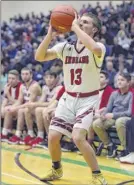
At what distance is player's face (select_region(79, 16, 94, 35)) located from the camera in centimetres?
447

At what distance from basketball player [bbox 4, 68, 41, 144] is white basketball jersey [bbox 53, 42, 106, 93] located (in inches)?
131

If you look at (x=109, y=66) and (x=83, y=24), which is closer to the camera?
(x=83, y=24)

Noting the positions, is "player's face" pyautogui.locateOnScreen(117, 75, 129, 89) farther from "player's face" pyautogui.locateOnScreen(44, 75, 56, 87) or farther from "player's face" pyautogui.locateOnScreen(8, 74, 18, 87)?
"player's face" pyautogui.locateOnScreen(8, 74, 18, 87)

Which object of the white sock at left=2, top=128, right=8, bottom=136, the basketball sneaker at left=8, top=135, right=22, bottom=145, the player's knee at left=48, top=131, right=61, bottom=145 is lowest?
the basketball sneaker at left=8, top=135, right=22, bottom=145

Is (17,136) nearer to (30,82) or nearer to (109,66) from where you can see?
(30,82)

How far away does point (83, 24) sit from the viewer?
14.7 feet

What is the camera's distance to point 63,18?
14.4 ft

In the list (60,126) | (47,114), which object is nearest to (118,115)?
(47,114)

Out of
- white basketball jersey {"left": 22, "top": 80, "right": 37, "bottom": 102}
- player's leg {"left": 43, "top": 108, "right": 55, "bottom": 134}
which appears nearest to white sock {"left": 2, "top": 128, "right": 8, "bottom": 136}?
white basketball jersey {"left": 22, "top": 80, "right": 37, "bottom": 102}

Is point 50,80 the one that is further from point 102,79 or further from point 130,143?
point 130,143

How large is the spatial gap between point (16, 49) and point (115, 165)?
1095cm

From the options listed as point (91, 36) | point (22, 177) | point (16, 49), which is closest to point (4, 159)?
point (22, 177)

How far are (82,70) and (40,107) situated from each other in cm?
315

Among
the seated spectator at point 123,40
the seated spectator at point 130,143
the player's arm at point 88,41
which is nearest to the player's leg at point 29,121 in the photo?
the seated spectator at point 130,143
